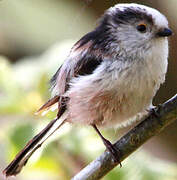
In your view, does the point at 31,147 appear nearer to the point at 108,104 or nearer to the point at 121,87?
the point at 108,104

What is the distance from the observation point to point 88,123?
7.89ft

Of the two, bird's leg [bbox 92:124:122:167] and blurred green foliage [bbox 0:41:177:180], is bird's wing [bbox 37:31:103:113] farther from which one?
bird's leg [bbox 92:124:122:167]

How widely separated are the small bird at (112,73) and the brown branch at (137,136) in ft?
0.19

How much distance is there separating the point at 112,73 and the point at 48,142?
408mm

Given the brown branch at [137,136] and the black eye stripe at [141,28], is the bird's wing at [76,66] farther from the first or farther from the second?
the brown branch at [137,136]

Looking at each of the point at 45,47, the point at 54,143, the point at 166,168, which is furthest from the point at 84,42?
the point at 45,47

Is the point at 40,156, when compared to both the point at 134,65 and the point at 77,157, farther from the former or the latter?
the point at 134,65

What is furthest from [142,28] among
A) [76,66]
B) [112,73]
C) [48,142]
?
[48,142]

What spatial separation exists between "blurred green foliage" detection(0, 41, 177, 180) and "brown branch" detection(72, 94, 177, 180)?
0.15 metres

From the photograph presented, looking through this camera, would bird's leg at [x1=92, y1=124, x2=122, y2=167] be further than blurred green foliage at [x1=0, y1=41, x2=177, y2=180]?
No

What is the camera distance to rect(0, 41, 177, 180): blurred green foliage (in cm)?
219

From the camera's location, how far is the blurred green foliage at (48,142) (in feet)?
7.17

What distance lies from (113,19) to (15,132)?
68cm

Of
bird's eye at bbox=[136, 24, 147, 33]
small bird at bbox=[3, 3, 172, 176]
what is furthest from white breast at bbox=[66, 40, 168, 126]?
bird's eye at bbox=[136, 24, 147, 33]
